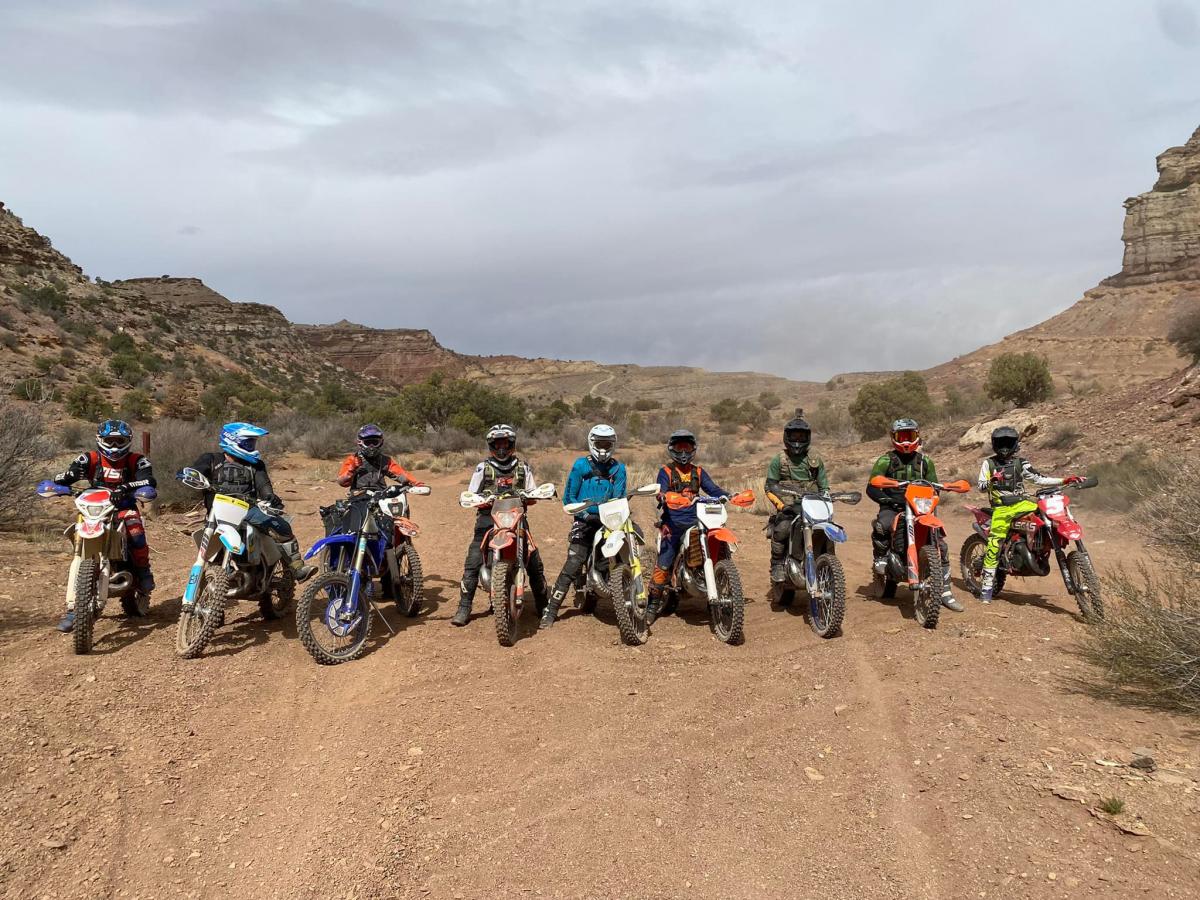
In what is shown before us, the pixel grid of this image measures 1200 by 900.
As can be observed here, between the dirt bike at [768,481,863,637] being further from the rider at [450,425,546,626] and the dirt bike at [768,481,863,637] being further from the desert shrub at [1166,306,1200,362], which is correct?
the desert shrub at [1166,306,1200,362]

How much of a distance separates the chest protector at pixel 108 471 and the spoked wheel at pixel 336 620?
2060 mm

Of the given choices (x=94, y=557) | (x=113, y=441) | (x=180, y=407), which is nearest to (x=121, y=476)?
(x=113, y=441)

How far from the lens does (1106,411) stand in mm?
20312

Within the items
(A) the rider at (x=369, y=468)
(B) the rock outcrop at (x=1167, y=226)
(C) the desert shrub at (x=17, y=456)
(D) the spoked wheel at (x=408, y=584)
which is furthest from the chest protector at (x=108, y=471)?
(B) the rock outcrop at (x=1167, y=226)

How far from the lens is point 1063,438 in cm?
1953

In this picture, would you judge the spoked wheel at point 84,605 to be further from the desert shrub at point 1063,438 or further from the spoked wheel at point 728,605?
the desert shrub at point 1063,438

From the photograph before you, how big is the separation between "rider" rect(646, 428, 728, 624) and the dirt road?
0.65 m

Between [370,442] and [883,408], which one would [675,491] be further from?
[883,408]

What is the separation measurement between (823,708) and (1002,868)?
69.1 inches

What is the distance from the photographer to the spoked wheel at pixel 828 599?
245 inches

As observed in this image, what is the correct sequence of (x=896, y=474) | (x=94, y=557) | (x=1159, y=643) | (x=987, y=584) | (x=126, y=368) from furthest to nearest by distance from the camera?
(x=126, y=368) < (x=987, y=584) < (x=896, y=474) < (x=94, y=557) < (x=1159, y=643)

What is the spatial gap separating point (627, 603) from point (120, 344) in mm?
36780

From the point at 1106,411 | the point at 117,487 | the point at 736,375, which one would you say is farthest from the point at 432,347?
the point at 117,487

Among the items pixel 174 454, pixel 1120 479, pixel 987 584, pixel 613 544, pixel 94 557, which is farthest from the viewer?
pixel 174 454
